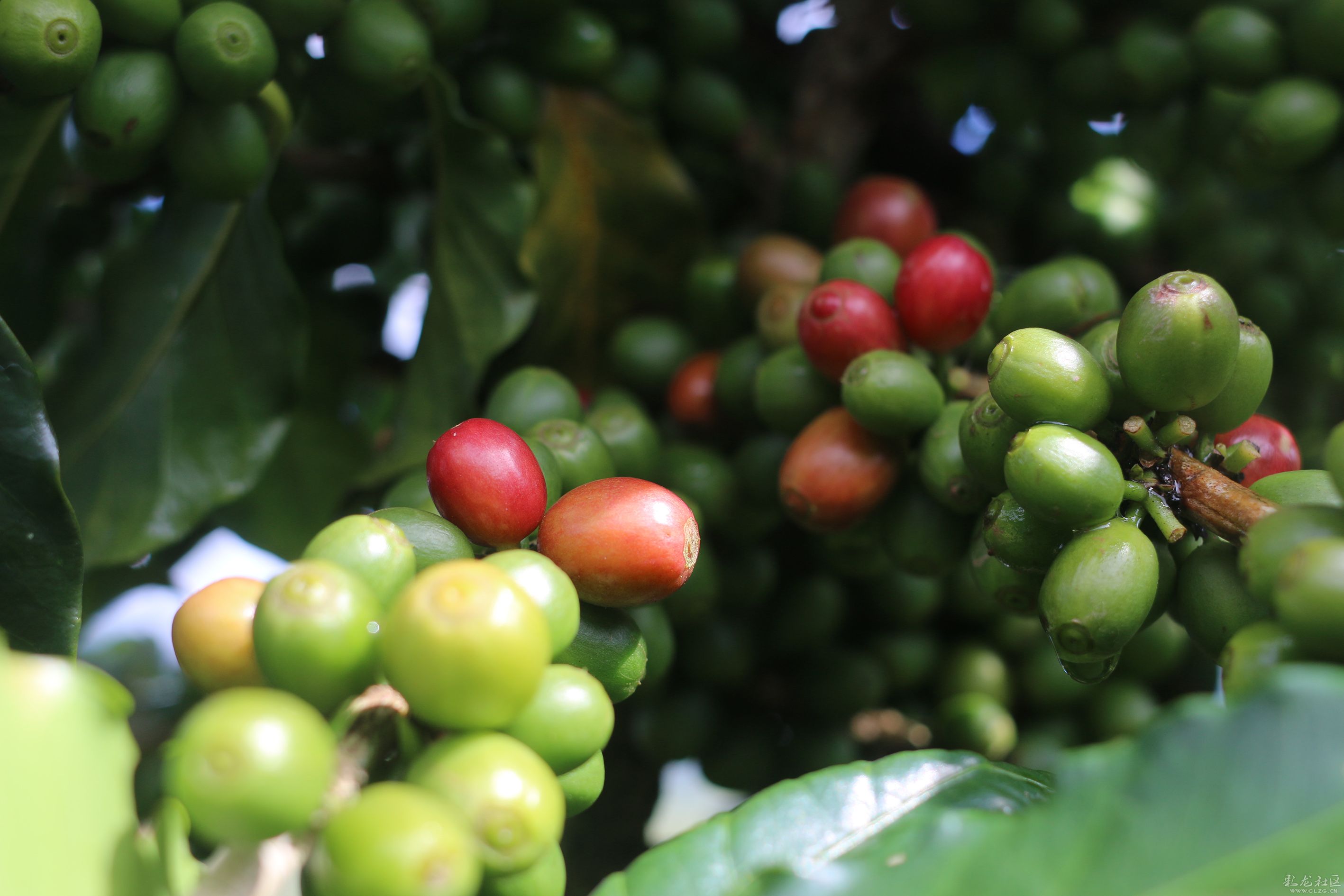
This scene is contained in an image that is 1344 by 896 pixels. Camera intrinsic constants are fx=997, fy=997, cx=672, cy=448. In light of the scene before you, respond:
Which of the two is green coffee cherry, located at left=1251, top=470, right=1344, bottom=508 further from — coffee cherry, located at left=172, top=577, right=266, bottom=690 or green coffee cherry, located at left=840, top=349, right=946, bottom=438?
coffee cherry, located at left=172, top=577, right=266, bottom=690

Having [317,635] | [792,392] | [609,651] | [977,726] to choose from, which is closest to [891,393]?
[792,392]

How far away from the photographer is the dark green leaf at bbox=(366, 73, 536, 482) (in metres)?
1.59

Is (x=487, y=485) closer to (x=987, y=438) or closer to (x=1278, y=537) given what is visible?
(x=987, y=438)

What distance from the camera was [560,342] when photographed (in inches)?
70.7

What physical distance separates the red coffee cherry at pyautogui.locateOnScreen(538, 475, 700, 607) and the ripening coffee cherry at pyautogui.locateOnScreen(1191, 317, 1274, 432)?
50cm

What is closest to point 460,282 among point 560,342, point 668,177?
point 560,342

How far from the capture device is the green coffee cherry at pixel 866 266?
1328 mm

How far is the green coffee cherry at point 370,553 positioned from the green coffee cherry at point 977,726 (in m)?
1.13

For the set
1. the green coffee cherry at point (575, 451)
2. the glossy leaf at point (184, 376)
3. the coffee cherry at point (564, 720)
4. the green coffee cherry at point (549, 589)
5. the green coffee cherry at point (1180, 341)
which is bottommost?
the glossy leaf at point (184, 376)

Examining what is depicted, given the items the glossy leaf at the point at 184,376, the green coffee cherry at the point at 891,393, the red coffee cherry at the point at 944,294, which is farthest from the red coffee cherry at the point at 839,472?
the glossy leaf at the point at 184,376

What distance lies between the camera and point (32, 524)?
1010 millimetres

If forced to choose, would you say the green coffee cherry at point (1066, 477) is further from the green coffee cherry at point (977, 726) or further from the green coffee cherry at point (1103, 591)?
the green coffee cherry at point (977, 726)

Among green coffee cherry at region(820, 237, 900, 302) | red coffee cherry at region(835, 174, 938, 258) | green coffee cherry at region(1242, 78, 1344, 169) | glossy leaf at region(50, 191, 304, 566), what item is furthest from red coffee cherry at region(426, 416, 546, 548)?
green coffee cherry at region(1242, 78, 1344, 169)

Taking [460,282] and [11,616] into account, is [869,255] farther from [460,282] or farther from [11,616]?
[11,616]
